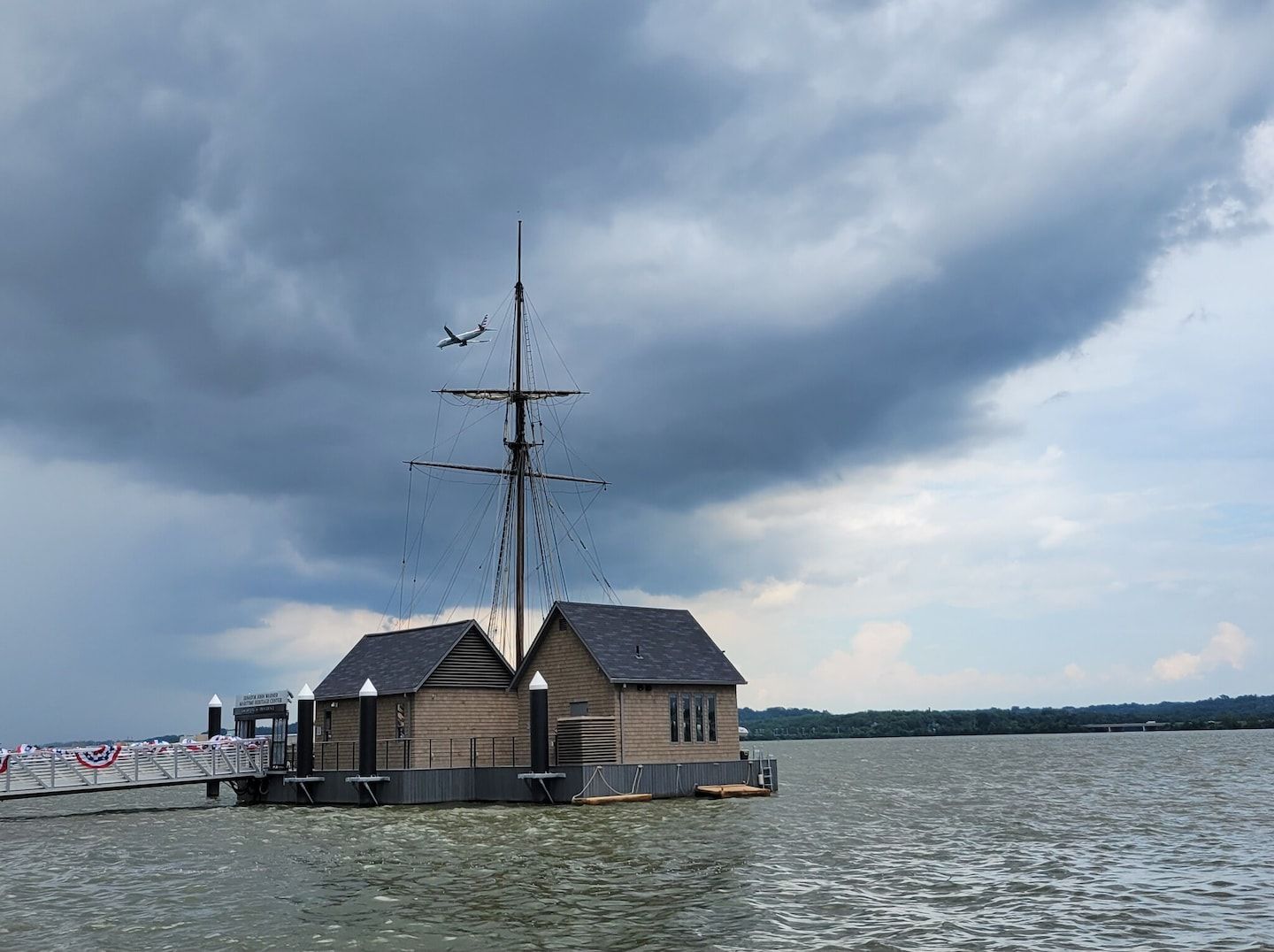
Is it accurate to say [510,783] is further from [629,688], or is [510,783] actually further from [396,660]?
[396,660]

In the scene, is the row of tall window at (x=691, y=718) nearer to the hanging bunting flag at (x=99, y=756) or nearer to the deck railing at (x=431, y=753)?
the deck railing at (x=431, y=753)

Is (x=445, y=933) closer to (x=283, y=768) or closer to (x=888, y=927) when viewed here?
(x=888, y=927)

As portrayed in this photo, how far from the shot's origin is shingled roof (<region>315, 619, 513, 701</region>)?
48.7 m

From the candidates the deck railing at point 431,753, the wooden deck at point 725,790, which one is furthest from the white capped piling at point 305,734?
the wooden deck at point 725,790

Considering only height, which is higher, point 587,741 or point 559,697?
point 559,697

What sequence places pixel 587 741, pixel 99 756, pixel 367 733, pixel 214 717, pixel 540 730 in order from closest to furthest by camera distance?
pixel 540 730 < pixel 587 741 < pixel 367 733 < pixel 99 756 < pixel 214 717

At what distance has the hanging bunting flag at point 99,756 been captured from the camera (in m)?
45.1

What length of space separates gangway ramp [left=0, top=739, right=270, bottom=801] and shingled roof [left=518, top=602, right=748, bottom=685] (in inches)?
541

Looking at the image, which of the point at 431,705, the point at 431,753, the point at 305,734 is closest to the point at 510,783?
the point at 431,753

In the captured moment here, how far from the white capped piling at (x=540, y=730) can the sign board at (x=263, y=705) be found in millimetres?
14359

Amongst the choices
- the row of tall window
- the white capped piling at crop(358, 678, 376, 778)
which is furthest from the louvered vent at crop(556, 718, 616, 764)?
the white capped piling at crop(358, 678, 376, 778)

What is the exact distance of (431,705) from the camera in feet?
157

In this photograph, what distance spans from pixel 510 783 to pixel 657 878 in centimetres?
2165

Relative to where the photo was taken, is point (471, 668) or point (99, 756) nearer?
point (99, 756)
